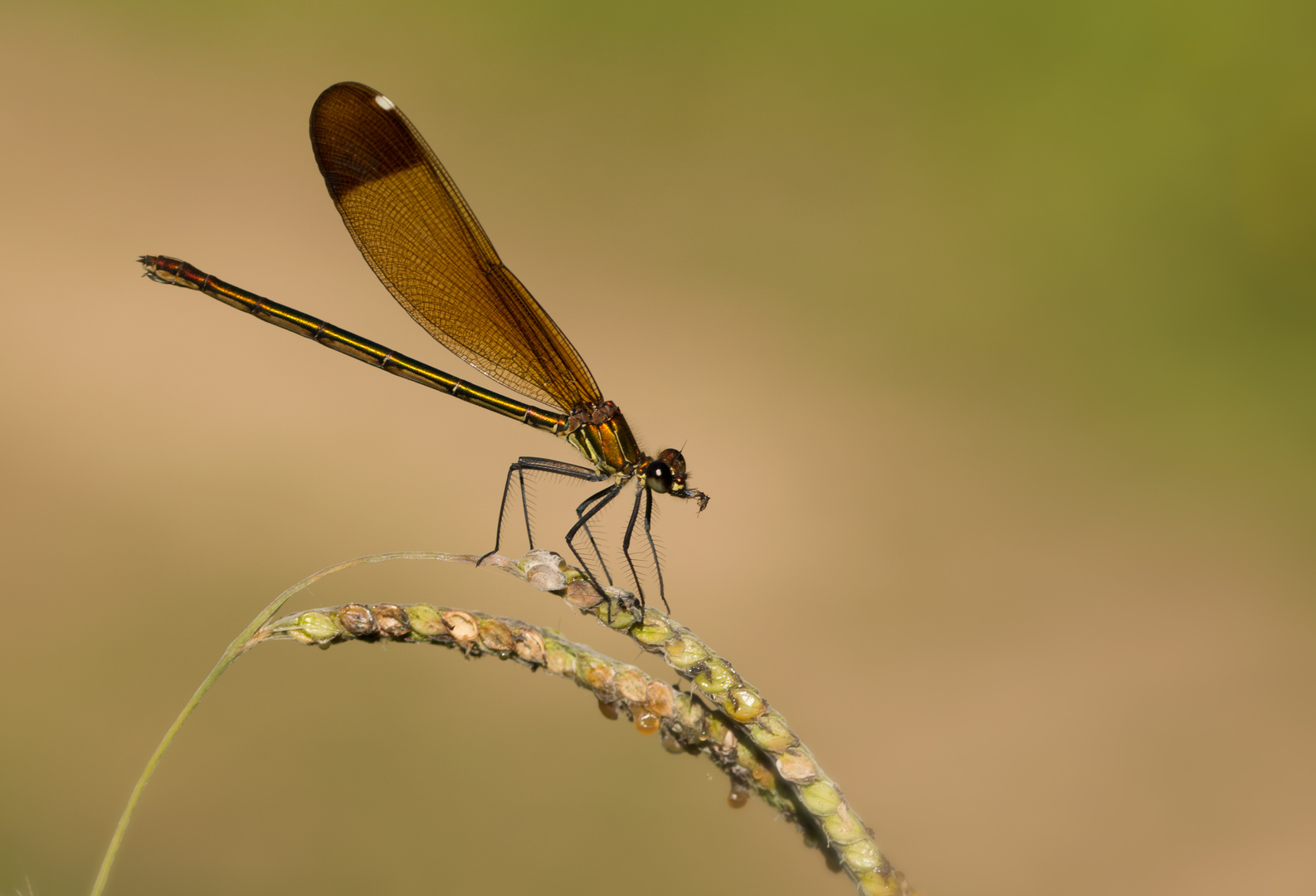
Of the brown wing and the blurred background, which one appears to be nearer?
the brown wing

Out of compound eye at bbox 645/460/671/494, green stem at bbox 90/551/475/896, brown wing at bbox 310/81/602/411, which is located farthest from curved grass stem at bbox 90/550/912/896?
brown wing at bbox 310/81/602/411

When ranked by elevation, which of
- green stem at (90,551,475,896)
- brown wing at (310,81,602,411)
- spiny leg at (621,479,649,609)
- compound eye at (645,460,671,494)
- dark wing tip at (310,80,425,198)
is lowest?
green stem at (90,551,475,896)

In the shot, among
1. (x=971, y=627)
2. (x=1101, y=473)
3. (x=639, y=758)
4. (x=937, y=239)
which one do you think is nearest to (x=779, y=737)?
(x=639, y=758)

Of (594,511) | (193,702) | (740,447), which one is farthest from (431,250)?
(740,447)

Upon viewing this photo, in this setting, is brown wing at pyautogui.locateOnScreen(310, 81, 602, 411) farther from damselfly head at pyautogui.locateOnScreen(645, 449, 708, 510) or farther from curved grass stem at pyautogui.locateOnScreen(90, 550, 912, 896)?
curved grass stem at pyautogui.locateOnScreen(90, 550, 912, 896)

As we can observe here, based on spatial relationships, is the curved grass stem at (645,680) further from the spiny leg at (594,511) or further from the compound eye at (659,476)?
the compound eye at (659,476)

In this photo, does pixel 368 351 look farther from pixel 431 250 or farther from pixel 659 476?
pixel 659 476

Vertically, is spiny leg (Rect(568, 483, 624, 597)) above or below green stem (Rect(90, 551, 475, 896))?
above
